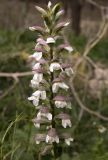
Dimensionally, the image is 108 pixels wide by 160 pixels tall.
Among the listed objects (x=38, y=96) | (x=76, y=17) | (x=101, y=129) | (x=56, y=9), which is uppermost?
(x=56, y=9)

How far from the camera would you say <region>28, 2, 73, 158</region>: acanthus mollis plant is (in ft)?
8.28

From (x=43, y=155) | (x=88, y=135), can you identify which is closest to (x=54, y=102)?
(x=43, y=155)

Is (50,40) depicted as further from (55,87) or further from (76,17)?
(76,17)

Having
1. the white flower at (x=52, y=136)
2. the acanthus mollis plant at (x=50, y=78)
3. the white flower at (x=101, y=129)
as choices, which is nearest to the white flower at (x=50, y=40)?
the acanthus mollis plant at (x=50, y=78)

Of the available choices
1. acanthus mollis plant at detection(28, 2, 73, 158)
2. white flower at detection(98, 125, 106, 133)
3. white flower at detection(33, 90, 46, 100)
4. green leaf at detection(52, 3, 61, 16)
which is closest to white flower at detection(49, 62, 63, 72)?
acanthus mollis plant at detection(28, 2, 73, 158)

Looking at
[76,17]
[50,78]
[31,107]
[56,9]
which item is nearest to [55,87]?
[50,78]

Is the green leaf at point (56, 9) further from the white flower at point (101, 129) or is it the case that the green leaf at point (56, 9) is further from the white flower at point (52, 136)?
the white flower at point (101, 129)

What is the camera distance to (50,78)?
2.57 m

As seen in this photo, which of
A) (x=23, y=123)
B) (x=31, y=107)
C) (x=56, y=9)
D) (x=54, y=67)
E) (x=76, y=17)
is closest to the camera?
(x=54, y=67)

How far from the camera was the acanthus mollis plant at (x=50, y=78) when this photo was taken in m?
2.52

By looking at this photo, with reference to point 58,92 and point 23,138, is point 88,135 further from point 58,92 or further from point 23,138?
point 58,92

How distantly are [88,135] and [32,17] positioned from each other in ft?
19.9

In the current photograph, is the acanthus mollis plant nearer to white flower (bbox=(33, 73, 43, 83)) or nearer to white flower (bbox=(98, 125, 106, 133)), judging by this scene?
white flower (bbox=(33, 73, 43, 83))

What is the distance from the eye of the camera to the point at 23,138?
359cm
